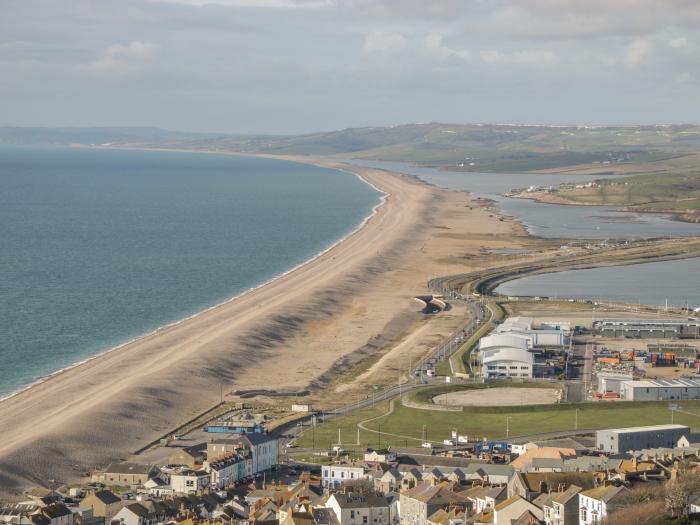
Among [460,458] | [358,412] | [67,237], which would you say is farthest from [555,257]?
[460,458]

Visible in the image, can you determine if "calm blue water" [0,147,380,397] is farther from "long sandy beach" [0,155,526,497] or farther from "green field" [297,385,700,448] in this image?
"green field" [297,385,700,448]

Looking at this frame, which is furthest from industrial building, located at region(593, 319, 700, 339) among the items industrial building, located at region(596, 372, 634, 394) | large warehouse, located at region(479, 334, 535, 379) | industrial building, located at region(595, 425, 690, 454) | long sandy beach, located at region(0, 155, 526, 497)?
industrial building, located at region(595, 425, 690, 454)

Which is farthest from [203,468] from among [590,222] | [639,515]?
[590,222]

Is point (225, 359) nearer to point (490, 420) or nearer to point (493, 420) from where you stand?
point (490, 420)

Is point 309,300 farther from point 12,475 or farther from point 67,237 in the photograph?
point 67,237

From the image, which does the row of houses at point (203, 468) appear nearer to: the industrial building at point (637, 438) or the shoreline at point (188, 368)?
the shoreline at point (188, 368)
